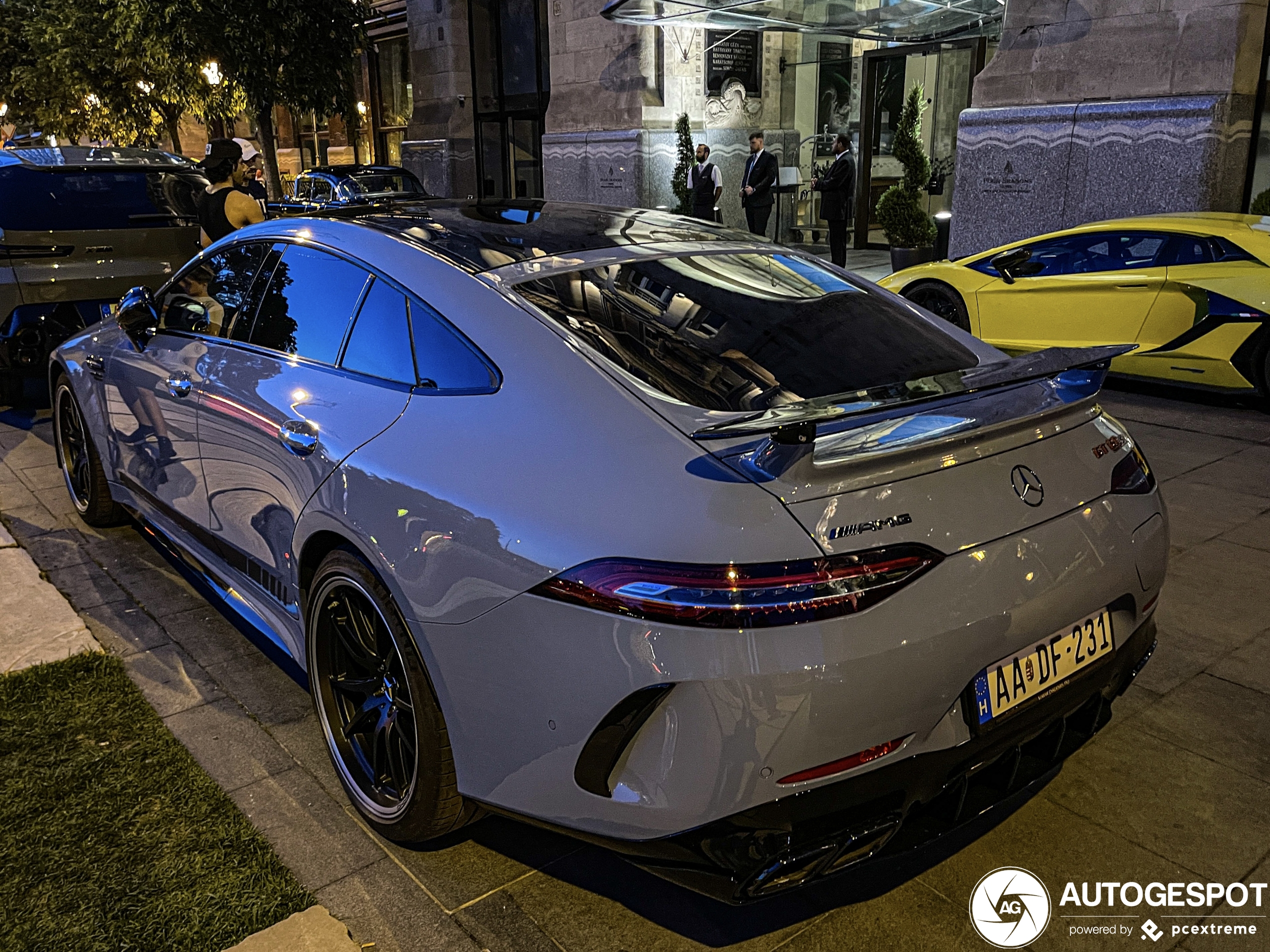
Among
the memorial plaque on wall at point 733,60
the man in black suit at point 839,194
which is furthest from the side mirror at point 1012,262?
the memorial plaque on wall at point 733,60

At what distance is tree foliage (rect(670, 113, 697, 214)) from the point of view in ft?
57.4

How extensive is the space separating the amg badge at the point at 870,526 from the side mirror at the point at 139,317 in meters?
3.28

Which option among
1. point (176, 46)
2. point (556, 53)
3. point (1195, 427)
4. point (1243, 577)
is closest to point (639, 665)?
point (1243, 577)

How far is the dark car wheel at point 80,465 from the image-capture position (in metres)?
5.23

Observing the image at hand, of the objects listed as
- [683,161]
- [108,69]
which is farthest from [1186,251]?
[108,69]

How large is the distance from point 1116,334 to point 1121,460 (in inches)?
225

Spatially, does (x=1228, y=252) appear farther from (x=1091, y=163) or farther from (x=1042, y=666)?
(x=1042, y=666)

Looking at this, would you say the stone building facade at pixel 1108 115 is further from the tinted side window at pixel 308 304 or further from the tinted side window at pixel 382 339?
the tinted side window at pixel 382 339

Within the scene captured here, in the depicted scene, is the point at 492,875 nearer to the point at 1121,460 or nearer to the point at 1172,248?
the point at 1121,460

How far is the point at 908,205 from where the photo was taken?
13.4m

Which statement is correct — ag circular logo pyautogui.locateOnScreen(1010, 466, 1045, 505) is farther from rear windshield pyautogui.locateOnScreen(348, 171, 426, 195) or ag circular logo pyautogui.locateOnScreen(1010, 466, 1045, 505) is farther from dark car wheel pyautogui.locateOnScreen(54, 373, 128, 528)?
rear windshield pyautogui.locateOnScreen(348, 171, 426, 195)

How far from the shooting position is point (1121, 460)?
266 cm

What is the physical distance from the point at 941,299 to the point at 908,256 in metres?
4.63

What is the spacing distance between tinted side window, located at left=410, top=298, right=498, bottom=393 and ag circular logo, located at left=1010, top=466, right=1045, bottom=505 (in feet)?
3.98
